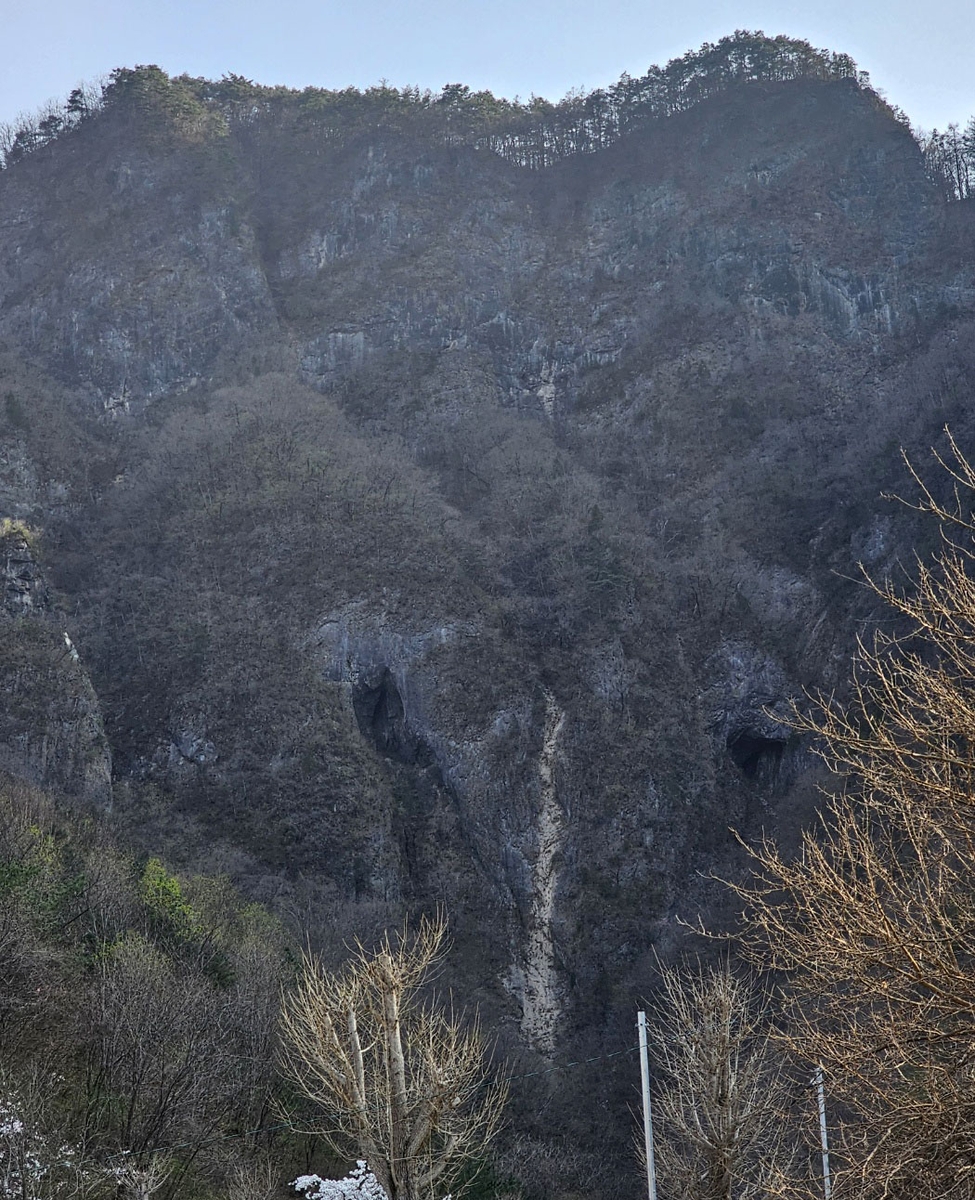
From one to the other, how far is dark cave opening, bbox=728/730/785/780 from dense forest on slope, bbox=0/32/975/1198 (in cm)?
22

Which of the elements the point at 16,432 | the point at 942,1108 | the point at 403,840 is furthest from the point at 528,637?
the point at 942,1108

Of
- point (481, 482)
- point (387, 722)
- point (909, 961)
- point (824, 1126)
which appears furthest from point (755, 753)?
point (909, 961)

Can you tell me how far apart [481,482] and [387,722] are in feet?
79.8

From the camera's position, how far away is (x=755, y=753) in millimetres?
67688

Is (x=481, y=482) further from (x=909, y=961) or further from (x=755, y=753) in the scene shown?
(x=909, y=961)

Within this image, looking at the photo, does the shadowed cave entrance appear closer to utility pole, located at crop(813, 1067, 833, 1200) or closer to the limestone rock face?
the limestone rock face

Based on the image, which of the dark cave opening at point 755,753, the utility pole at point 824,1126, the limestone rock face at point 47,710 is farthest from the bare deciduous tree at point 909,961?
the dark cave opening at point 755,753

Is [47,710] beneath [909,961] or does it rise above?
beneath

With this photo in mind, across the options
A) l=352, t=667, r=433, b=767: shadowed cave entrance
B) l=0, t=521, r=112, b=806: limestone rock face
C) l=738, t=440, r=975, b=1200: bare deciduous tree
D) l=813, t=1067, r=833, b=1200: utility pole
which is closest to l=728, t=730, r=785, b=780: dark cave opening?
l=352, t=667, r=433, b=767: shadowed cave entrance

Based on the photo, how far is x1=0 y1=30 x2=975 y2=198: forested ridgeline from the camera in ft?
360

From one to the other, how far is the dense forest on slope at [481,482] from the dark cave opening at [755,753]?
22 cm

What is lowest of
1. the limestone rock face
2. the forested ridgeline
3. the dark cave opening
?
the dark cave opening

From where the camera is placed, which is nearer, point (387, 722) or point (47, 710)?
point (47, 710)

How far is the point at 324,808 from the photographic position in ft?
192
